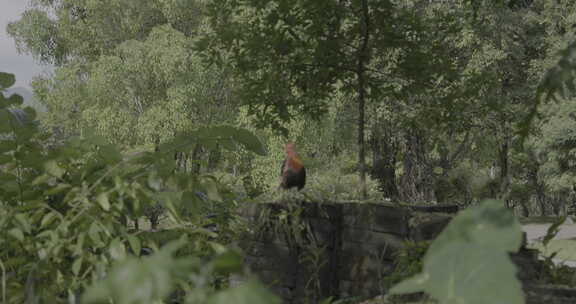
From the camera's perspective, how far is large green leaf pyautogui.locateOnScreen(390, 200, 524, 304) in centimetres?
36

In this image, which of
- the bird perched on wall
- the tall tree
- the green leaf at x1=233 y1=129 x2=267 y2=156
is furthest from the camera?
the tall tree

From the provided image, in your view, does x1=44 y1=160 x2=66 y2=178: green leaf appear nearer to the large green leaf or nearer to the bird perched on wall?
the large green leaf

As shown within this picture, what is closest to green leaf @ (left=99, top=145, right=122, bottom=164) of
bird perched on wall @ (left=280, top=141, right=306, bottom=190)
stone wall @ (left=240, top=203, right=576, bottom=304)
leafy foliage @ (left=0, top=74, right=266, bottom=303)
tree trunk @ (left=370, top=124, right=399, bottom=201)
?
leafy foliage @ (left=0, top=74, right=266, bottom=303)

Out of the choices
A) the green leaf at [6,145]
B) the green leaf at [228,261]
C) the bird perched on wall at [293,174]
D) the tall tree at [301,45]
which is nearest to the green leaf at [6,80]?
the green leaf at [6,145]

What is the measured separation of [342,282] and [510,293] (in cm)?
363

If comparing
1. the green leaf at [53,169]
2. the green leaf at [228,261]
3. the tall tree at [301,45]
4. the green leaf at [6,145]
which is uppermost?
the tall tree at [301,45]

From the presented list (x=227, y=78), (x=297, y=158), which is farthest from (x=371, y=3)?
(x=227, y=78)

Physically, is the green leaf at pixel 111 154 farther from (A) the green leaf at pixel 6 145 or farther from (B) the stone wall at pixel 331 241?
(B) the stone wall at pixel 331 241

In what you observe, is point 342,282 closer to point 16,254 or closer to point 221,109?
point 16,254

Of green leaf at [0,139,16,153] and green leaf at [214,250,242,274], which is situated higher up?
green leaf at [0,139,16,153]

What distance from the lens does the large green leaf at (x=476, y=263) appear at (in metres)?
0.36

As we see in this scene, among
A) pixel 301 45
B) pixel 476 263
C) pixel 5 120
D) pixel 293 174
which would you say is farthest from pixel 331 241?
pixel 476 263

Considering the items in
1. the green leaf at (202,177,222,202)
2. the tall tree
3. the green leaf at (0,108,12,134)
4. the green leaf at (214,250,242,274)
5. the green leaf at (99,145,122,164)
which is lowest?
the green leaf at (214,250,242,274)

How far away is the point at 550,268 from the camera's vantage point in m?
3.08
